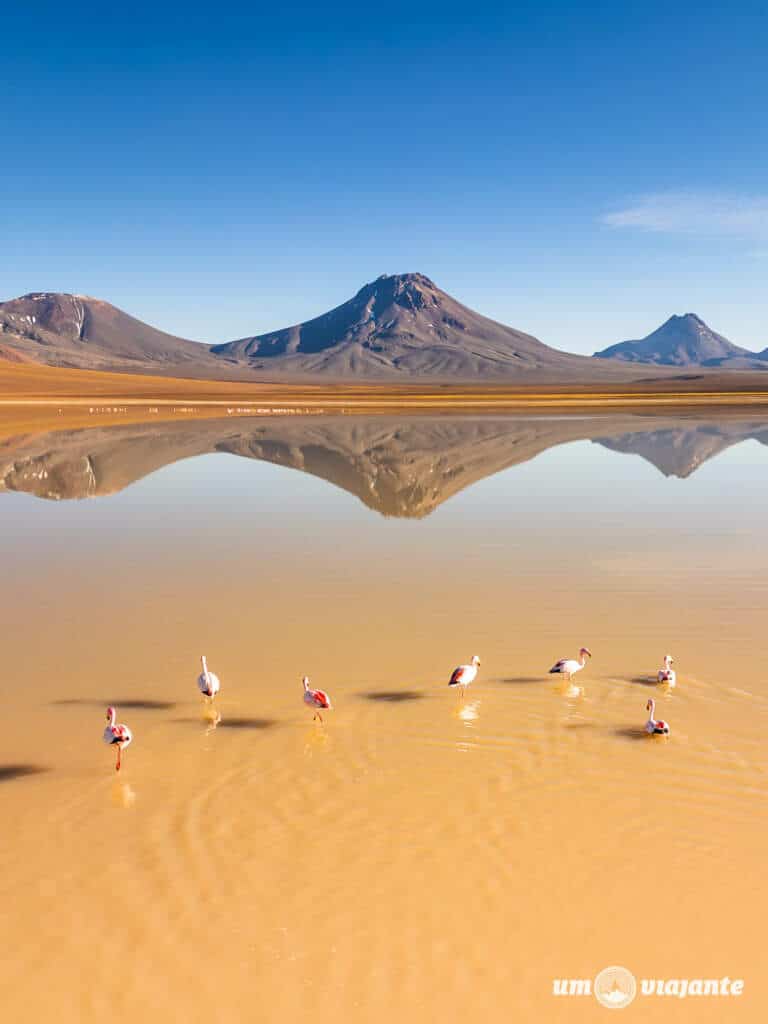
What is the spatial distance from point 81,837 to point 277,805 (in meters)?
1.69

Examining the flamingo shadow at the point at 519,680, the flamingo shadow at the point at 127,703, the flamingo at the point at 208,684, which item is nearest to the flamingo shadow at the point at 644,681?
the flamingo shadow at the point at 519,680

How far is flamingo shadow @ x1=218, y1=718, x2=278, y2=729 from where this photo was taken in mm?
9070

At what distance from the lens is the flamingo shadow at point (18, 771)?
7.96 metres

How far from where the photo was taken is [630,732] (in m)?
8.84

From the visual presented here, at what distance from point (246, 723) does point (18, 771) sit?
235 cm

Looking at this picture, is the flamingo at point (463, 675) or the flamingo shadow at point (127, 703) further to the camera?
the flamingo shadow at point (127, 703)

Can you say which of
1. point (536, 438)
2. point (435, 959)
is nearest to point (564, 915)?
point (435, 959)

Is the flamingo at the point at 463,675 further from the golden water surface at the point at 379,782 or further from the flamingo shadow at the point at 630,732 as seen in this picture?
the flamingo shadow at the point at 630,732

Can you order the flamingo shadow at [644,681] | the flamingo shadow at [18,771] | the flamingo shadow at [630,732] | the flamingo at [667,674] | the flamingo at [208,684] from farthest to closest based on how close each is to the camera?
the flamingo shadow at [644,681], the flamingo at [667,674], the flamingo at [208,684], the flamingo shadow at [630,732], the flamingo shadow at [18,771]

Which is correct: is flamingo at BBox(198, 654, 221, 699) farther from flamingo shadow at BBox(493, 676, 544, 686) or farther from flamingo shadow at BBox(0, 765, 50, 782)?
flamingo shadow at BBox(493, 676, 544, 686)

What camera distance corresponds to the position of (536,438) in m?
46.7

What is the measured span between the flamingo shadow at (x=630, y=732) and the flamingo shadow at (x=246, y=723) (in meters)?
3.79

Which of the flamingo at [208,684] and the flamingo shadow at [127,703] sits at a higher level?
the flamingo at [208,684]

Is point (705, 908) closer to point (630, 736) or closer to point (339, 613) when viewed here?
point (630, 736)
